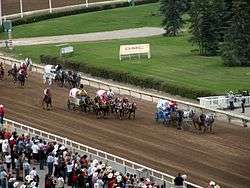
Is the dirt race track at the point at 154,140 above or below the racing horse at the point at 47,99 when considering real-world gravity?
below

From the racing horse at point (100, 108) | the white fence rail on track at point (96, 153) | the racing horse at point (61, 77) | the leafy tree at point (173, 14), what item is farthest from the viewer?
the leafy tree at point (173, 14)

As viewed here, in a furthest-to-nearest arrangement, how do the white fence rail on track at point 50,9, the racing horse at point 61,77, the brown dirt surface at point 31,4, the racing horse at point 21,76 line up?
the brown dirt surface at point 31,4
the white fence rail on track at point 50,9
the racing horse at point 61,77
the racing horse at point 21,76

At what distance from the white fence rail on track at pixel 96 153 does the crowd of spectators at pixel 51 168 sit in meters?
1.20

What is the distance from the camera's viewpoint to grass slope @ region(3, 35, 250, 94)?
5094 centimetres

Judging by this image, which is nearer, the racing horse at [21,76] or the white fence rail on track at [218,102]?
the white fence rail on track at [218,102]

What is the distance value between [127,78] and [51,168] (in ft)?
74.7

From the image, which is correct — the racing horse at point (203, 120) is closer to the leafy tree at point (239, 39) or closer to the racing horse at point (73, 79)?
the racing horse at point (73, 79)

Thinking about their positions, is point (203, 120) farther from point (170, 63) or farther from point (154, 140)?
point (170, 63)

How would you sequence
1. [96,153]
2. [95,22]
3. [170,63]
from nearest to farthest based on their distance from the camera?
[96,153]
[170,63]
[95,22]

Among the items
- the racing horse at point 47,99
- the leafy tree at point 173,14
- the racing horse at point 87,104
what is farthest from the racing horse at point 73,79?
the leafy tree at point 173,14

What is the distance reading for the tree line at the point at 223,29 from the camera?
56844 millimetres

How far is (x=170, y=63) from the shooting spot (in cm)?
5812

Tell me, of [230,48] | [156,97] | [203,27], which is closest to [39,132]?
[156,97]

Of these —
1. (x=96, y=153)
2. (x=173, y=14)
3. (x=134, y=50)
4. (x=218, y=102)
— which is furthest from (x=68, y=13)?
(x=96, y=153)
